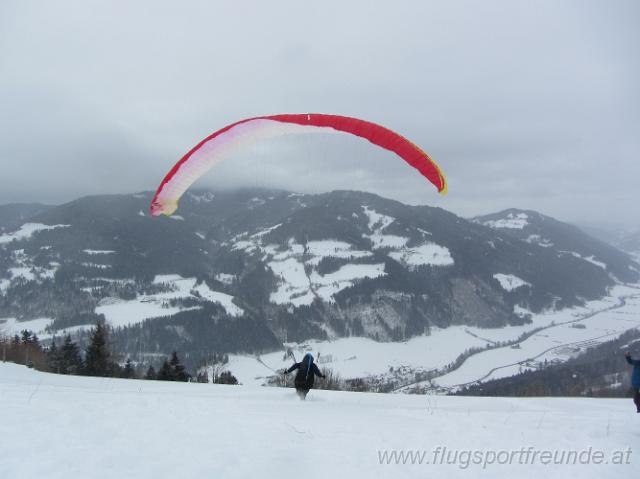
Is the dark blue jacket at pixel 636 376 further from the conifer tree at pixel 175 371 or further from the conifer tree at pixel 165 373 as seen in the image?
the conifer tree at pixel 165 373

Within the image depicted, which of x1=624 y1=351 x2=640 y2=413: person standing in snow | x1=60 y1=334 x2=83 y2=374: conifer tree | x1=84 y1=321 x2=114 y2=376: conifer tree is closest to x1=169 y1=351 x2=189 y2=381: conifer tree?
x1=84 y1=321 x2=114 y2=376: conifer tree

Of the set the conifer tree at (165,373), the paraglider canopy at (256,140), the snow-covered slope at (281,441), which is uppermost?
the paraglider canopy at (256,140)

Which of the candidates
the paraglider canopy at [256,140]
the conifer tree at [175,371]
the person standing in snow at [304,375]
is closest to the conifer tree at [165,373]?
the conifer tree at [175,371]

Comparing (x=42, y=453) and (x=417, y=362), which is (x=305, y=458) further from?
(x=417, y=362)

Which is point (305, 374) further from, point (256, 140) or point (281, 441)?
point (256, 140)

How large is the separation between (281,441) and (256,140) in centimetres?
1211

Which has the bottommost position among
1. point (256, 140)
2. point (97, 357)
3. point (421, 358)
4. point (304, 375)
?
point (421, 358)

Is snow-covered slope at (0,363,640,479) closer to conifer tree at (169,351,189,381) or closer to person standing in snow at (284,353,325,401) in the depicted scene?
person standing in snow at (284,353,325,401)

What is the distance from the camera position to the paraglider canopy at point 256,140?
15703 mm

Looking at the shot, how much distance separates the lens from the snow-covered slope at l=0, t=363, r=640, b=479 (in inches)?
285

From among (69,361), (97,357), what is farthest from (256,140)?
(69,361)

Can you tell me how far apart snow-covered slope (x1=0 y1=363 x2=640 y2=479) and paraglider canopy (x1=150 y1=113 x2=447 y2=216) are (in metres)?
8.44

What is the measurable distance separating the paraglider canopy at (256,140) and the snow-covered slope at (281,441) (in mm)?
8438

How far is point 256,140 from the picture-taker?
656 inches
